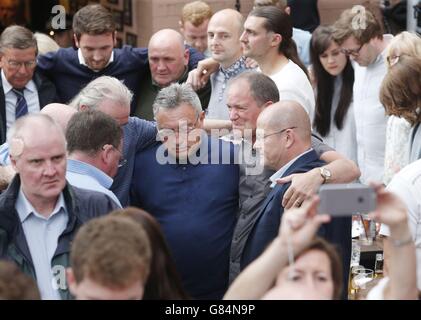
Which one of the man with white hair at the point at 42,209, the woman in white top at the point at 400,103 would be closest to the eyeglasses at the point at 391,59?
the woman in white top at the point at 400,103

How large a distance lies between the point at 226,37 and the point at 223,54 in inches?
7.0

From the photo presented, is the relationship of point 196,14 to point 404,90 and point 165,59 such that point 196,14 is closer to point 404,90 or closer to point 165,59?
point 165,59

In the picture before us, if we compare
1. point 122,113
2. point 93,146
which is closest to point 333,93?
point 122,113

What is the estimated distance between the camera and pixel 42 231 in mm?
4379

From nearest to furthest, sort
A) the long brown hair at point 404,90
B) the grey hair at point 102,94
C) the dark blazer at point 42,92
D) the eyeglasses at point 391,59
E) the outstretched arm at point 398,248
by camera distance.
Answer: the outstretched arm at point 398,248 → the grey hair at point 102,94 → the long brown hair at point 404,90 → the dark blazer at point 42,92 → the eyeglasses at point 391,59

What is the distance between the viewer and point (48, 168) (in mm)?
4305

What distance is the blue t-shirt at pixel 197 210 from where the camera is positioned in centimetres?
528

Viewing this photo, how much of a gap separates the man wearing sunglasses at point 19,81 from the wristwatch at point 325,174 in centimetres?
264

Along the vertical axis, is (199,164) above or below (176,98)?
below

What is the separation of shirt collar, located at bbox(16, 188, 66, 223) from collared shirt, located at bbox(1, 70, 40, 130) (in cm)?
273

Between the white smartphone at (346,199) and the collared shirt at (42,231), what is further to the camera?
the collared shirt at (42,231)

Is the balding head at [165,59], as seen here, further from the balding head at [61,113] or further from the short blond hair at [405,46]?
the balding head at [61,113]

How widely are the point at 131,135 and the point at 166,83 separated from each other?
61.6 inches
